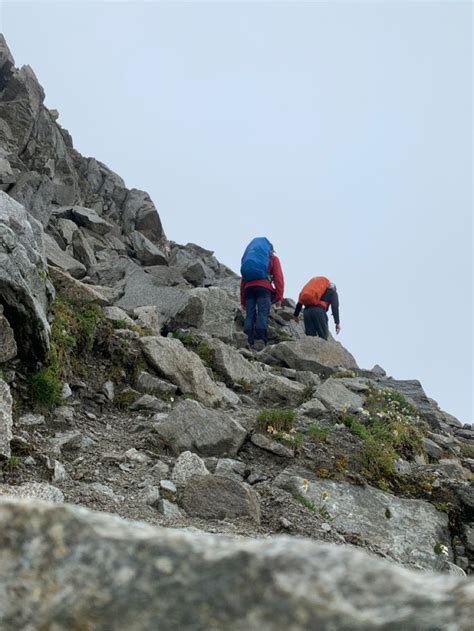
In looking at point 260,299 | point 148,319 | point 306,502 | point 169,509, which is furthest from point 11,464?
point 260,299

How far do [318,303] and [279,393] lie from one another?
8.94 meters

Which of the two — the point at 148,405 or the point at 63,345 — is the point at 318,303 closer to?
the point at 148,405

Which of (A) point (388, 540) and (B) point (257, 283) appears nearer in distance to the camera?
(A) point (388, 540)

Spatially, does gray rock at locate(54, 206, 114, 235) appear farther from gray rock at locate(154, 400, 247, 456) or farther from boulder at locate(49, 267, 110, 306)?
gray rock at locate(154, 400, 247, 456)

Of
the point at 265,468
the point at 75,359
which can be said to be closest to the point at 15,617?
the point at 265,468

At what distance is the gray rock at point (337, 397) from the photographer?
42.8ft

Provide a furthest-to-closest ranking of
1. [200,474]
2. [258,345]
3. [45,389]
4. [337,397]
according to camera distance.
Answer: [258,345] → [337,397] → [45,389] → [200,474]

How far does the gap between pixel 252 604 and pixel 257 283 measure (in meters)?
19.0

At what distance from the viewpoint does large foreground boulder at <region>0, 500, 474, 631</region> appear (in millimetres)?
1548

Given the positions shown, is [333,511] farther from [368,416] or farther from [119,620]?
[119,620]

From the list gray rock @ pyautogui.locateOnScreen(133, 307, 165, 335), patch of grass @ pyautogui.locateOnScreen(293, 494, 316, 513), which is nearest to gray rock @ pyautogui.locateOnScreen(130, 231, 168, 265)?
gray rock @ pyautogui.locateOnScreen(133, 307, 165, 335)

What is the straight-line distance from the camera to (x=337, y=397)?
45.3ft

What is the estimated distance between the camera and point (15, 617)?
67.8 inches

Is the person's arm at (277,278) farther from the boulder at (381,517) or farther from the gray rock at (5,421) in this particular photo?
the gray rock at (5,421)
